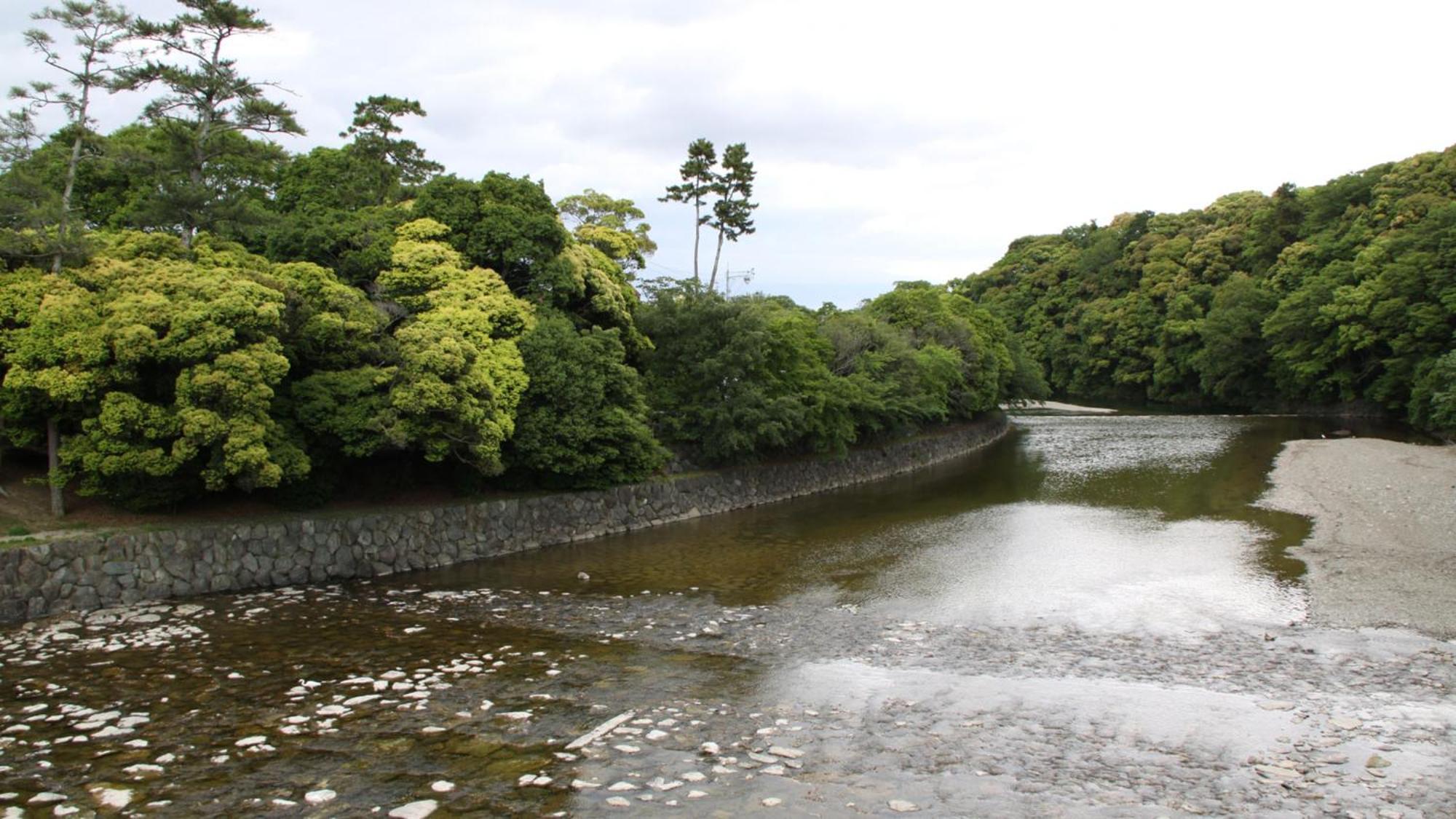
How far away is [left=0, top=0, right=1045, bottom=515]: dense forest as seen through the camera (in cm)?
1823

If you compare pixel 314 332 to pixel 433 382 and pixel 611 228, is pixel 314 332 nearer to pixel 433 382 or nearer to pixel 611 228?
pixel 433 382

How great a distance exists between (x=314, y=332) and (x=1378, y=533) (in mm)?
27808

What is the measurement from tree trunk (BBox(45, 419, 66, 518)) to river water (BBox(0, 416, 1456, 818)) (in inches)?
163

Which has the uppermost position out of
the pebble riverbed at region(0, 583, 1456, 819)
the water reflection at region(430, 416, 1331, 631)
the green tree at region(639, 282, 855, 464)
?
the green tree at region(639, 282, 855, 464)

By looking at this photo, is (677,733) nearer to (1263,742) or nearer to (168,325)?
(1263,742)

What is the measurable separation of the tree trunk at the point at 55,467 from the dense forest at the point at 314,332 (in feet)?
0.27

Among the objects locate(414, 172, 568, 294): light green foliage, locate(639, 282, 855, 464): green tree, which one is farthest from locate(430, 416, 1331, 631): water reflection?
locate(414, 172, 568, 294): light green foliage

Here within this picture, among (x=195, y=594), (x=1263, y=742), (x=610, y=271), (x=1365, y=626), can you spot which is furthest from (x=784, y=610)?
(x=610, y=271)

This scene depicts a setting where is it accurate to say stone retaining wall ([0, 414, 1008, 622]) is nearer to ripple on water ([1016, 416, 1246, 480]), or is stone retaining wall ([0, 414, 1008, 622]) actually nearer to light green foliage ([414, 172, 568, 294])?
light green foliage ([414, 172, 568, 294])

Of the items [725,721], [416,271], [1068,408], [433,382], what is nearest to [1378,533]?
[725,721]

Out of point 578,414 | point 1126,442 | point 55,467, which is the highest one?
point 578,414

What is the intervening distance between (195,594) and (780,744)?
47.3ft

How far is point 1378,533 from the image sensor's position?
915 inches

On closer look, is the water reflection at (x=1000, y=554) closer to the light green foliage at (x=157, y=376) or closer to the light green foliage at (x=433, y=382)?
the light green foliage at (x=433, y=382)
